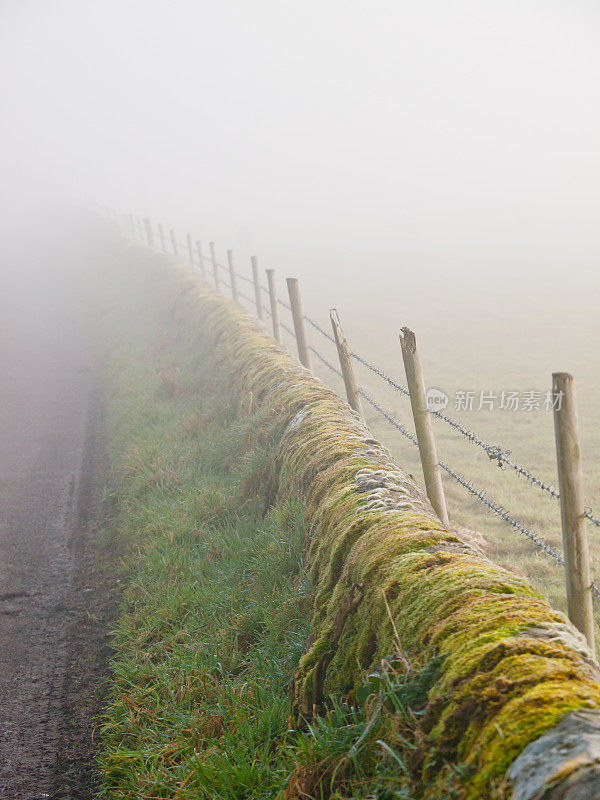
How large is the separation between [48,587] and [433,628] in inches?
175

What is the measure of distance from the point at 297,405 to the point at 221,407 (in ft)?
8.18

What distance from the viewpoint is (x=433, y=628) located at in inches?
95.0

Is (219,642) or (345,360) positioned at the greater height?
(345,360)

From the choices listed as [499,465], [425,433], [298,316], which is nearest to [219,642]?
[425,433]

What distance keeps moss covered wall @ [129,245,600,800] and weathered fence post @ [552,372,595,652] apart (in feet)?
1.33

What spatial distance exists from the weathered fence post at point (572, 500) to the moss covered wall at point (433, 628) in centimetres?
41

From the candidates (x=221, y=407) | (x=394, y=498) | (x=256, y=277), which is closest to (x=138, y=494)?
(x=221, y=407)

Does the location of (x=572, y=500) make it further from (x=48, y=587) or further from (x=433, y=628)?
(x=48, y=587)

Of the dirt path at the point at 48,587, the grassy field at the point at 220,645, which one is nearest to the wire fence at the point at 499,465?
the grassy field at the point at 220,645

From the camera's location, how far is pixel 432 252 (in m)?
41.9

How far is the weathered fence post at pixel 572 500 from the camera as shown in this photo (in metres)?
2.64

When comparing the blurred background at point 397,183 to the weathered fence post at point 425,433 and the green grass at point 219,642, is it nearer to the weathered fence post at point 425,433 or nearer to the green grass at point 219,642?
the weathered fence post at point 425,433

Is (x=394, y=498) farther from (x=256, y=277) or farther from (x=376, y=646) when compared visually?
(x=256, y=277)

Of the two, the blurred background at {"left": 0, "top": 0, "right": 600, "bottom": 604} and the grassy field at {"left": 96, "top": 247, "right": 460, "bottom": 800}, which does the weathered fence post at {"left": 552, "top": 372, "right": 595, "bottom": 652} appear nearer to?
the grassy field at {"left": 96, "top": 247, "right": 460, "bottom": 800}
